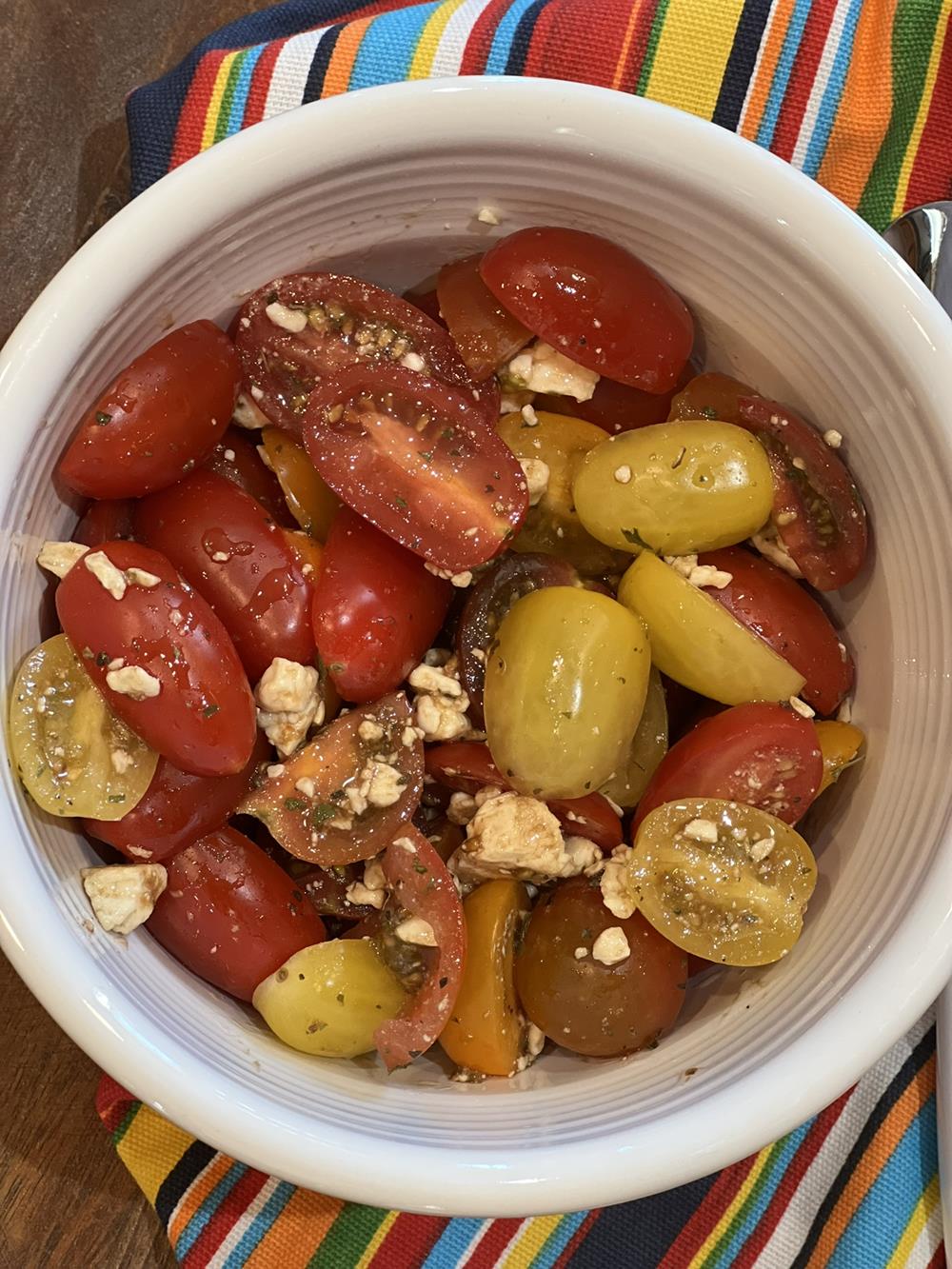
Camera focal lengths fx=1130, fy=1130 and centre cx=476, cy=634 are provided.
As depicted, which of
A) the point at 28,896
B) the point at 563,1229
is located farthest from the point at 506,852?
the point at 563,1229

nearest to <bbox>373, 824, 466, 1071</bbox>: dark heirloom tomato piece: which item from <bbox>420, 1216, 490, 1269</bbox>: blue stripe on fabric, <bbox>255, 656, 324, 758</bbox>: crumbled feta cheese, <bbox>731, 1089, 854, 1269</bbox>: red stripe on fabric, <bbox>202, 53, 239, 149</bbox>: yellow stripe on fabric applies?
<bbox>255, 656, 324, 758</bbox>: crumbled feta cheese

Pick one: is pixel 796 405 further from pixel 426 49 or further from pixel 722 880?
pixel 426 49

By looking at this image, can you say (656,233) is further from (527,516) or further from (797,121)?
(797,121)

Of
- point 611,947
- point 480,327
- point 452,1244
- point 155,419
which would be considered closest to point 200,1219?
point 452,1244

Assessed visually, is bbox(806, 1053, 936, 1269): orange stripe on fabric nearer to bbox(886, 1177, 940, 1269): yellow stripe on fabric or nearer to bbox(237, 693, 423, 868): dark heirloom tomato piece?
bbox(886, 1177, 940, 1269): yellow stripe on fabric

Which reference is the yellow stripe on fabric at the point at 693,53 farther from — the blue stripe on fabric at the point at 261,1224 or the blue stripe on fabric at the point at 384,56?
the blue stripe on fabric at the point at 261,1224

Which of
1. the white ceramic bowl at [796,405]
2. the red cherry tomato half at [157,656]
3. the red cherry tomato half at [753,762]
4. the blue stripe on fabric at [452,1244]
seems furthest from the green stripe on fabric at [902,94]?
the blue stripe on fabric at [452,1244]
